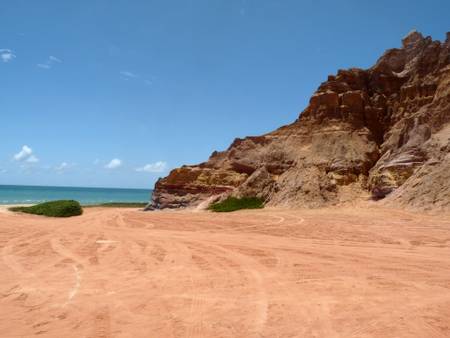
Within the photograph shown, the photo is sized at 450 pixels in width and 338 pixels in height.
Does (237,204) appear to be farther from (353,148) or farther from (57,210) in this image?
(57,210)

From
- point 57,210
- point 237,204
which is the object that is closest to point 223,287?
point 57,210

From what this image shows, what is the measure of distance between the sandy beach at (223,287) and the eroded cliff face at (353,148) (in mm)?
17903

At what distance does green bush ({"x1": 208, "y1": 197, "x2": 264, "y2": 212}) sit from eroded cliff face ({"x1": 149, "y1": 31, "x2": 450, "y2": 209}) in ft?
2.56

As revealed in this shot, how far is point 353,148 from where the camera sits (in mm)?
38312

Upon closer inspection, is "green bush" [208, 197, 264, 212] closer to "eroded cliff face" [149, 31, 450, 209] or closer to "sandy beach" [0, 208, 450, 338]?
"eroded cliff face" [149, 31, 450, 209]

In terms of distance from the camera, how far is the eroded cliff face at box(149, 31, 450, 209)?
31516 mm

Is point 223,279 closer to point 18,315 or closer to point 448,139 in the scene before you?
point 18,315

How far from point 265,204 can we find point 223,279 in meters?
26.4

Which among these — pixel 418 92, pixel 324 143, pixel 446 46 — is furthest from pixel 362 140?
pixel 446 46

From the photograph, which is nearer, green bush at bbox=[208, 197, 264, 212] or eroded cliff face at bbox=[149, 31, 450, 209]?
eroded cliff face at bbox=[149, 31, 450, 209]

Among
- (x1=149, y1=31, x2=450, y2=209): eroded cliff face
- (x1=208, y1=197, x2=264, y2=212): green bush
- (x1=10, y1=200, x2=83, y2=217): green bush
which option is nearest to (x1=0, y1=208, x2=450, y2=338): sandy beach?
(x1=10, y1=200, x2=83, y2=217): green bush

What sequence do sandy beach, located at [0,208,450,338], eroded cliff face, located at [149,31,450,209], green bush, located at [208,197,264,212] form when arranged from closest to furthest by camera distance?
sandy beach, located at [0,208,450,338]
eroded cliff face, located at [149,31,450,209]
green bush, located at [208,197,264,212]

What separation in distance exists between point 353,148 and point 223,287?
33592 mm

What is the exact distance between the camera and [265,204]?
3444 cm
